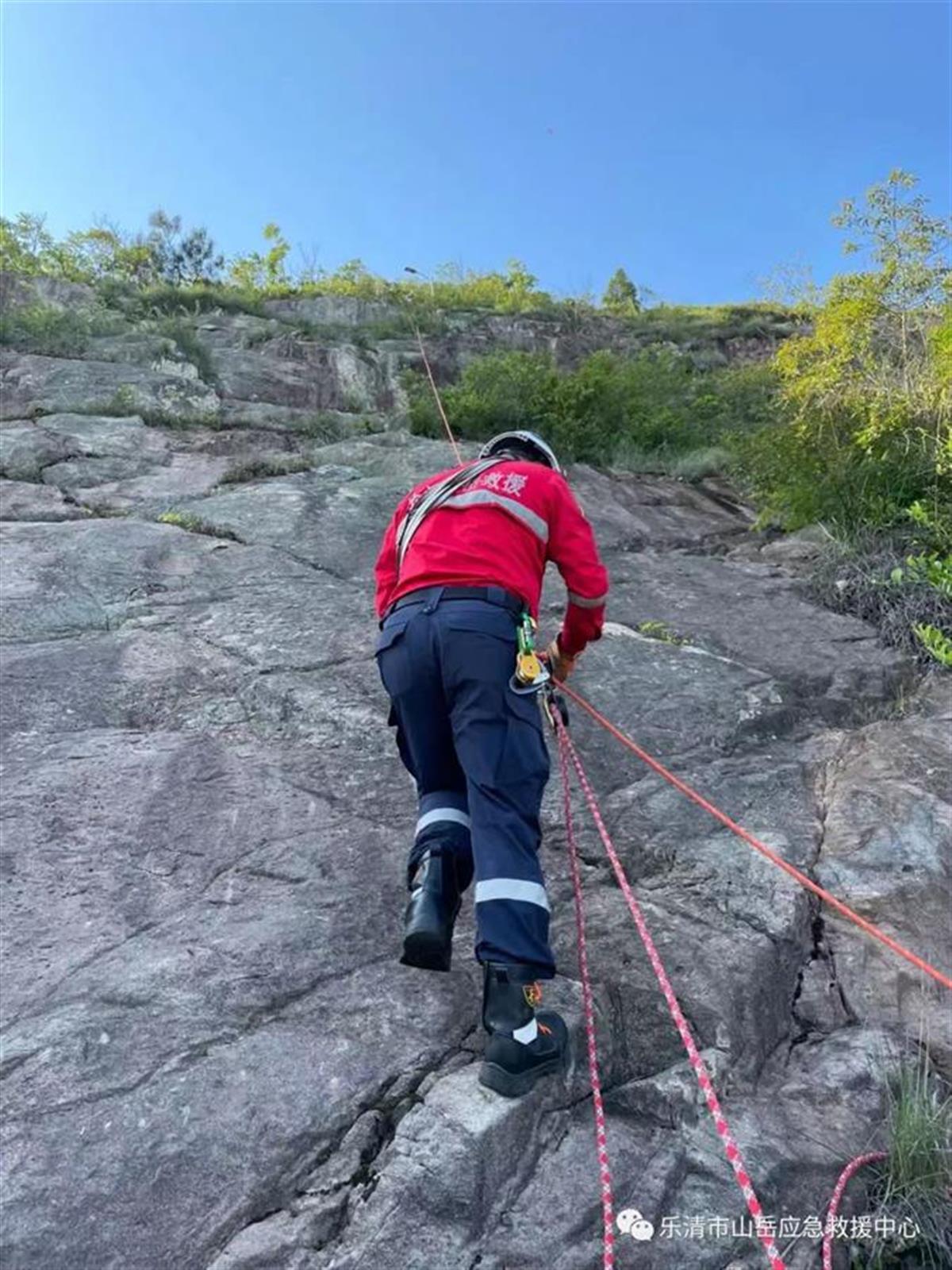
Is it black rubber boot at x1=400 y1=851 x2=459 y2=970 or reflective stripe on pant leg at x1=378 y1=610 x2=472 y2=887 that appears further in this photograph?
reflective stripe on pant leg at x1=378 y1=610 x2=472 y2=887

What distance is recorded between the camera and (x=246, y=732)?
14.2 feet

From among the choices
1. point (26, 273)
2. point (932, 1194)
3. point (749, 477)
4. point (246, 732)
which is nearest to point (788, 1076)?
point (932, 1194)

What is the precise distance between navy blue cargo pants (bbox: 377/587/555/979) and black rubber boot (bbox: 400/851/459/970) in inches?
2.6

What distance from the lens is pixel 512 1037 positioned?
2.59 metres

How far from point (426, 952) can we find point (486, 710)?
2.34 ft

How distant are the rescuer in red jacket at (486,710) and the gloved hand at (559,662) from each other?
4.3 inches

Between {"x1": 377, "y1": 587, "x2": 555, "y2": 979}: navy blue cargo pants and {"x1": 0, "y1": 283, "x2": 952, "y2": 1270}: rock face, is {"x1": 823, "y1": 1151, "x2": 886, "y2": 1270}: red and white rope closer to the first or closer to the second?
{"x1": 0, "y1": 283, "x2": 952, "y2": 1270}: rock face

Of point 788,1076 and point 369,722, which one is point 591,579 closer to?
point 369,722

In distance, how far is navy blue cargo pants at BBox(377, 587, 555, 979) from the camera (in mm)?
2678

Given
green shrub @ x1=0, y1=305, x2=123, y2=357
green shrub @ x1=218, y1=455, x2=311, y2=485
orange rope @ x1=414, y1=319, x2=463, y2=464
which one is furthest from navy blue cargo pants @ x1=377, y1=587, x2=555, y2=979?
green shrub @ x1=0, y1=305, x2=123, y2=357

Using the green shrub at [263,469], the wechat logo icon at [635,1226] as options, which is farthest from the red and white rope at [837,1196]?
the green shrub at [263,469]

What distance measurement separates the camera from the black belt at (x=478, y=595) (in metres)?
3.08

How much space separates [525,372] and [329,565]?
4299mm

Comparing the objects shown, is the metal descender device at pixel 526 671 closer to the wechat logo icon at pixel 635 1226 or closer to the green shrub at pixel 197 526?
the wechat logo icon at pixel 635 1226
